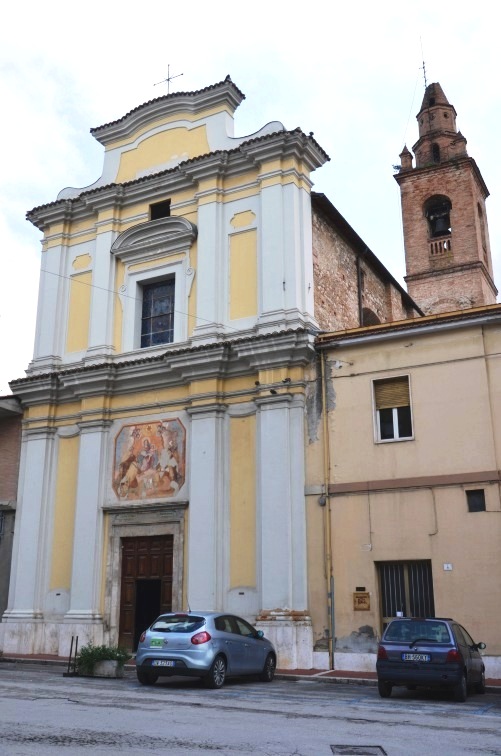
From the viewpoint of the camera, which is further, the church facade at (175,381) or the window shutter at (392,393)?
the church facade at (175,381)

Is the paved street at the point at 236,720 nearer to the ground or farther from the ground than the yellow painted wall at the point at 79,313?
nearer to the ground

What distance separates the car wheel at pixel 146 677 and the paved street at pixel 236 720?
0.20 metres

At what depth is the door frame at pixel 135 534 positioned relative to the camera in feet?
60.0

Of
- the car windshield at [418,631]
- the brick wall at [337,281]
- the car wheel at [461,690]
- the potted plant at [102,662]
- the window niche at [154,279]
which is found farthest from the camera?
the window niche at [154,279]

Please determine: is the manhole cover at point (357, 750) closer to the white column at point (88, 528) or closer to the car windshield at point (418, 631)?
the car windshield at point (418, 631)

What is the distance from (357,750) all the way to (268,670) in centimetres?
740

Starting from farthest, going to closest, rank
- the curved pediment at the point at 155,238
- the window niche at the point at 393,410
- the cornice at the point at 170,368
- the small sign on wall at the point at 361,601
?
the curved pediment at the point at 155,238
the cornice at the point at 170,368
the window niche at the point at 393,410
the small sign on wall at the point at 361,601

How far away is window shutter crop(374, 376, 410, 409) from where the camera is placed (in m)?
16.8

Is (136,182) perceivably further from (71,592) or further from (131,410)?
(71,592)

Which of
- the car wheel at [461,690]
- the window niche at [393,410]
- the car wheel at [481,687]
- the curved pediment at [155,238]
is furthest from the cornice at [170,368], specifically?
the car wheel at [461,690]

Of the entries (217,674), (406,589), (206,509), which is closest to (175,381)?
(206,509)

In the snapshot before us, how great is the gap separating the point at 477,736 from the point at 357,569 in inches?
310

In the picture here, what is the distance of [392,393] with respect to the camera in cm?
1694

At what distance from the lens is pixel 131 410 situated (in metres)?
20.3
